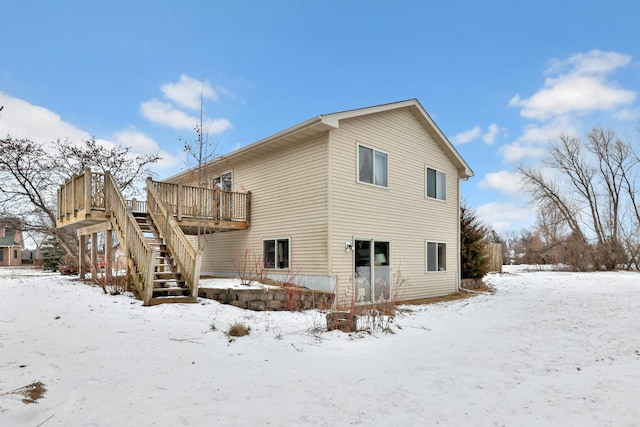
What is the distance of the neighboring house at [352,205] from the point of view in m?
10.8

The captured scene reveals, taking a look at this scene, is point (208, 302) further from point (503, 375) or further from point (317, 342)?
point (503, 375)

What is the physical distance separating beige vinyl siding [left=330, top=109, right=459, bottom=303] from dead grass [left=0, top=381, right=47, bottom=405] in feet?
23.8

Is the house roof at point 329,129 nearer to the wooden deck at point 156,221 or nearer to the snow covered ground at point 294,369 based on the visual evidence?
the wooden deck at point 156,221

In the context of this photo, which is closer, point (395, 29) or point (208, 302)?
point (208, 302)

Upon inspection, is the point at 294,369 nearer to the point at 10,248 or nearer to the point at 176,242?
the point at 176,242

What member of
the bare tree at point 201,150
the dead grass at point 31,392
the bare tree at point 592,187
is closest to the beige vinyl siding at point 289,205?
the bare tree at point 201,150

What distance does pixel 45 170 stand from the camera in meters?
19.1

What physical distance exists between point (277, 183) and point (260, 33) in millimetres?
6057

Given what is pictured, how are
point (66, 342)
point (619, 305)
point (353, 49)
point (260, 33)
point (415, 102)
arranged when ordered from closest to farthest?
point (66, 342) → point (619, 305) → point (415, 102) → point (260, 33) → point (353, 49)

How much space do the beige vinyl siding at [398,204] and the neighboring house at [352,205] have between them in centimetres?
3

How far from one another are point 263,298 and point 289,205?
363cm

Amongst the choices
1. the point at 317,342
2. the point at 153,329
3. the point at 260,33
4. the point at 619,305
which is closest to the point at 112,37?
the point at 260,33

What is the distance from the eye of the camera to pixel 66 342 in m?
5.48

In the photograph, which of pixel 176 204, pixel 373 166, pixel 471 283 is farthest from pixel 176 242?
pixel 471 283
